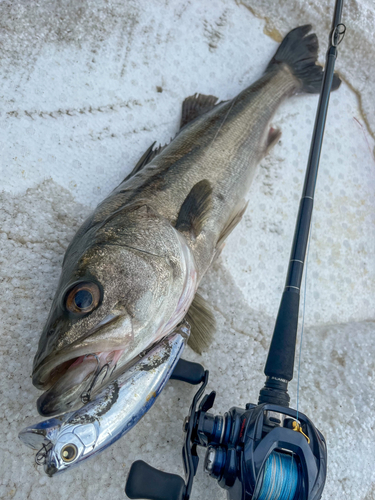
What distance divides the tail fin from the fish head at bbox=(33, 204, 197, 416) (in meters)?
1.73

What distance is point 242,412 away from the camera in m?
1.23

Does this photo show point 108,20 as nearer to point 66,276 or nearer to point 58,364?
point 66,276

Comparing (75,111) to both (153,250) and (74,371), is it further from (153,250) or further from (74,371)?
(74,371)

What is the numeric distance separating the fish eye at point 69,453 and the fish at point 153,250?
109 millimetres

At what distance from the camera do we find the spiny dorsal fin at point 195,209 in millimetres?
1566

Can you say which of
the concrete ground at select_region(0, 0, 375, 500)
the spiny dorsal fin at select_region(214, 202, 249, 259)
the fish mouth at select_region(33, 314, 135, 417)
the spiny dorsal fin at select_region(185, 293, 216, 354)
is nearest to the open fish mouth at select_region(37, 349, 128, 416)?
the fish mouth at select_region(33, 314, 135, 417)

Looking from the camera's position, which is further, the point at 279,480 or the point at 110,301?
the point at 110,301

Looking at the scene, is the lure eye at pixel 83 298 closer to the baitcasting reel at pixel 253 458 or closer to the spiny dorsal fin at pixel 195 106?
the baitcasting reel at pixel 253 458

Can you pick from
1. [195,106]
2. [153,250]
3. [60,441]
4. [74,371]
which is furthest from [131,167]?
[60,441]

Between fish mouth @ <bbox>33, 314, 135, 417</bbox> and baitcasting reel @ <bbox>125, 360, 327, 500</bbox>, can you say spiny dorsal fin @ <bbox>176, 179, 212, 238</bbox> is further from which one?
baitcasting reel @ <bbox>125, 360, 327, 500</bbox>

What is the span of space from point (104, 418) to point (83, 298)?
363mm

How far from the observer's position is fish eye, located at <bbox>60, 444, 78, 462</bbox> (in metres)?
0.96

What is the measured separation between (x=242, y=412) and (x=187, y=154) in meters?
1.18

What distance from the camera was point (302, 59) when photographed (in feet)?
8.29
